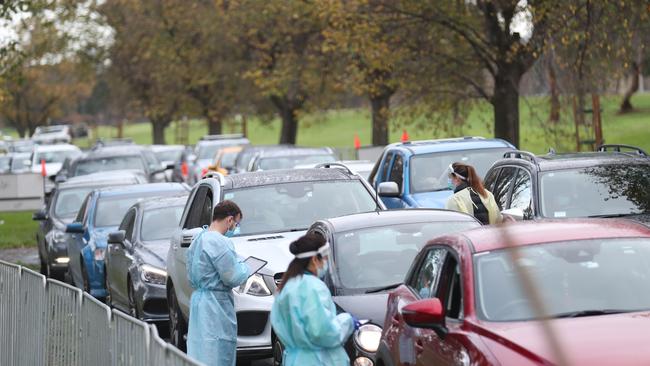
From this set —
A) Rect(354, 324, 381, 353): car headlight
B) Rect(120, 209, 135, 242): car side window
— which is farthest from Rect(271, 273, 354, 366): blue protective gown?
Rect(120, 209, 135, 242): car side window

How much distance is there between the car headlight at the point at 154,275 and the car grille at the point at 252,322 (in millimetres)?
3232

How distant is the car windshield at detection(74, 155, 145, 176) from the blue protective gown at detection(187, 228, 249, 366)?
69.5 feet

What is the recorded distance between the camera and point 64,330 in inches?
366

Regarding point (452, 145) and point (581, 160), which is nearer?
point (581, 160)

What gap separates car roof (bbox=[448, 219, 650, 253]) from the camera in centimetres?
719

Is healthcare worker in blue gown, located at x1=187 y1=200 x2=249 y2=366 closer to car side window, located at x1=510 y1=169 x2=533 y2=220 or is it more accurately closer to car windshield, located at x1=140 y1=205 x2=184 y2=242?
car side window, located at x1=510 y1=169 x2=533 y2=220

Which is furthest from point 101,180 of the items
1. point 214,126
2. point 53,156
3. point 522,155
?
point 214,126

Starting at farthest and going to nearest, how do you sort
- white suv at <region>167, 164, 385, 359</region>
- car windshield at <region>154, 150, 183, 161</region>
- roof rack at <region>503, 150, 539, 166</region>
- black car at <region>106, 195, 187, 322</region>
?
car windshield at <region>154, 150, 183, 161</region> < black car at <region>106, 195, 187, 322</region> < roof rack at <region>503, 150, 539, 166</region> < white suv at <region>167, 164, 385, 359</region>

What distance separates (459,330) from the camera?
22.3 feet

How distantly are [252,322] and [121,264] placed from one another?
4.86 meters

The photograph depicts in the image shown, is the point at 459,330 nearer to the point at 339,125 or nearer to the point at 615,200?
the point at 615,200

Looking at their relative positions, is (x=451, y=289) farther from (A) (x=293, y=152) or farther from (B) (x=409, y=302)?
(A) (x=293, y=152)

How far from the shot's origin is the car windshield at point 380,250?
9789mm

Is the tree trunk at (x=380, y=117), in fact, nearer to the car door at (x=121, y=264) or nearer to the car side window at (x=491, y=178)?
the car door at (x=121, y=264)
